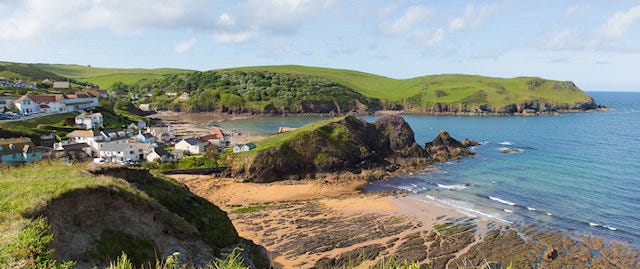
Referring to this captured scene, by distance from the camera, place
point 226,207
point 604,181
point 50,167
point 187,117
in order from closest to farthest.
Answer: point 50,167 → point 226,207 → point 604,181 → point 187,117

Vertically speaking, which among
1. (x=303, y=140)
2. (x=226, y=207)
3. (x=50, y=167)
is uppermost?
(x=50, y=167)

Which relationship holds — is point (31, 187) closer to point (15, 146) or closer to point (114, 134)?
point (15, 146)

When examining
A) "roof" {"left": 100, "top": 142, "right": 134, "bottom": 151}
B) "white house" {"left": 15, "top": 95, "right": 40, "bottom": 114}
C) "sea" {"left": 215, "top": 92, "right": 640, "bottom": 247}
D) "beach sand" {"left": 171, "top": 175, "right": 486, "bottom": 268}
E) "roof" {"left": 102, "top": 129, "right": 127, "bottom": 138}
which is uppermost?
"white house" {"left": 15, "top": 95, "right": 40, "bottom": 114}

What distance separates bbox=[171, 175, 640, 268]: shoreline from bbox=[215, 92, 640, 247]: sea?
12.6 feet

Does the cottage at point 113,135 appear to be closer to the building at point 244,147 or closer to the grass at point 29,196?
the building at point 244,147

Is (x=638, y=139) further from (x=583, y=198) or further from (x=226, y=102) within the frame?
(x=226, y=102)

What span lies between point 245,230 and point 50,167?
2509 cm

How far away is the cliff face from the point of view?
221ft

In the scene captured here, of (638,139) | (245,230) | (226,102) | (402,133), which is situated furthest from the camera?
(226,102)

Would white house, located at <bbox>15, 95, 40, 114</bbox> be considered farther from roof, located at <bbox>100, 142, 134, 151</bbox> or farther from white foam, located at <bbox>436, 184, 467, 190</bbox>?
white foam, located at <bbox>436, 184, 467, 190</bbox>

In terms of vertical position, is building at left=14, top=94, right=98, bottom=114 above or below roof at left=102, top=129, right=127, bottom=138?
above

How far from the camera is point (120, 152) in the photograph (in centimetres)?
7094

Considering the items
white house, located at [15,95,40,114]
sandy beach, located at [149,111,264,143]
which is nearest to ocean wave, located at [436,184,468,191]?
sandy beach, located at [149,111,264,143]

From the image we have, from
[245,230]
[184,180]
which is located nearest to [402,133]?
[184,180]
